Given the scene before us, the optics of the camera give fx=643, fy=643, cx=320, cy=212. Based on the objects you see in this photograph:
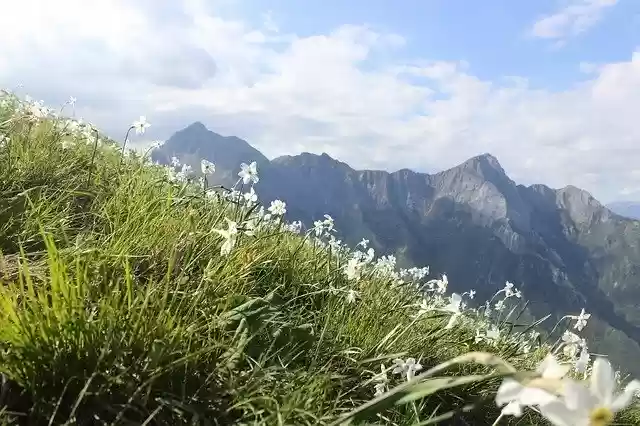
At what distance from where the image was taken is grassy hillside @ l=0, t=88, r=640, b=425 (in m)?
2.36

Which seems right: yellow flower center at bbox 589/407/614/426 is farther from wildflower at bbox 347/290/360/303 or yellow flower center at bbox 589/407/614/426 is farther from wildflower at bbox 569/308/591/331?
wildflower at bbox 569/308/591/331

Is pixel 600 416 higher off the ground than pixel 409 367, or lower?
higher

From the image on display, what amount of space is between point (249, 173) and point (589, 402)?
3.77 metres

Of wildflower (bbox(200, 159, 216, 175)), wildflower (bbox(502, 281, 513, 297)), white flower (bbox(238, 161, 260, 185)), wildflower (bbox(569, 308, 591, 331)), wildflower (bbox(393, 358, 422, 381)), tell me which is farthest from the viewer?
wildflower (bbox(502, 281, 513, 297))

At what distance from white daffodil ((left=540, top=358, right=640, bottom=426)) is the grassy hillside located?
12 centimetres

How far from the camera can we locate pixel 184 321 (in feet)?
9.33

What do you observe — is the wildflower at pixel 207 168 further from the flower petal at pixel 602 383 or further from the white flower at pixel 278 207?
the flower petal at pixel 602 383

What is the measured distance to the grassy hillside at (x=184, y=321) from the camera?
92.8 inches

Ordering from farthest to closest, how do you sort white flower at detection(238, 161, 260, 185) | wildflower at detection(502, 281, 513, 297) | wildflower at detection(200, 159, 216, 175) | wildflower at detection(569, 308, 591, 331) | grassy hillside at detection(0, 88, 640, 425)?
wildflower at detection(502, 281, 513, 297) → wildflower at detection(569, 308, 591, 331) → wildflower at detection(200, 159, 216, 175) → white flower at detection(238, 161, 260, 185) → grassy hillside at detection(0, 88, 640, 425)

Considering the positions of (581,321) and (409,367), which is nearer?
(409,367)

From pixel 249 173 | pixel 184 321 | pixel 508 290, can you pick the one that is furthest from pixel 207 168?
pixel 508 290

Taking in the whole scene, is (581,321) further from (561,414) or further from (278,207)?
(561,414)

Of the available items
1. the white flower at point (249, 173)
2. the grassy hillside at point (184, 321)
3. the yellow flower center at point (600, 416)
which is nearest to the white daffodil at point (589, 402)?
the yellow flower center at point (600, 416)

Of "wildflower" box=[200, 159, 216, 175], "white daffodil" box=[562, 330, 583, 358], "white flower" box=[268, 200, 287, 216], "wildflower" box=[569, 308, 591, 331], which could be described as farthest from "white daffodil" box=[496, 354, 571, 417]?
"wildflower" box=[569, 308, 591, 331]
